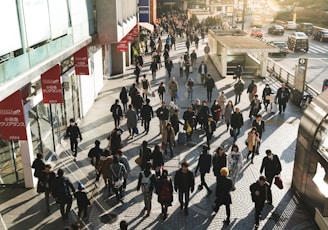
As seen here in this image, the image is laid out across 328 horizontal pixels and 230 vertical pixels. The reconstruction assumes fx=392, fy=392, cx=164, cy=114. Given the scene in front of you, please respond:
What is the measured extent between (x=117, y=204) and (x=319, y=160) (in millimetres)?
5771

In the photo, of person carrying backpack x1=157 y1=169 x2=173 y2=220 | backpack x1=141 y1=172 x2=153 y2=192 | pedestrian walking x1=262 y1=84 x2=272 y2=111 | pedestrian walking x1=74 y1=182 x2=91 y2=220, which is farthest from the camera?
pedestrian walking x1=262 y1=84 x2=272 y2=111

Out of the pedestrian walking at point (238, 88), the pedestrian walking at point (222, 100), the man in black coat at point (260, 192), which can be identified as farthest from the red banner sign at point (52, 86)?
the pedestrian walking at point (238, 88)

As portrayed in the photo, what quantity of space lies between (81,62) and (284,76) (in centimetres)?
1558

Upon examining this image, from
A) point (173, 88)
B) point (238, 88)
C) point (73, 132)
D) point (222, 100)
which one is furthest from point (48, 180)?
point (238, 88)

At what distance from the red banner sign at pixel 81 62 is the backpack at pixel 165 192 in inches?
315

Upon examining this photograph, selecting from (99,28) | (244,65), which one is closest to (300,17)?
(244,65)

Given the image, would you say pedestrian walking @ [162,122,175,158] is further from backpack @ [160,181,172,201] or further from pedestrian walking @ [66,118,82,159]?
backpack @ [160,181,172,201]

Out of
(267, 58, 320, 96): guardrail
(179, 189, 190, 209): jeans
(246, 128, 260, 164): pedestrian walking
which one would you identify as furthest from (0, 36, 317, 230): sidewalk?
(267, 58, 320, 96): guardrail

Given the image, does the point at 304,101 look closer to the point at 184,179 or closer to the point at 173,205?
the point at 173,205

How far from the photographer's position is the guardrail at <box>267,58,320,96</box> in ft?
75.9

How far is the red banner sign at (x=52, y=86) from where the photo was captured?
11.9m

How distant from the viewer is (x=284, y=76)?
2678 centimetres

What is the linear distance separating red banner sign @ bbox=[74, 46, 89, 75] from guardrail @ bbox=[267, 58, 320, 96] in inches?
515

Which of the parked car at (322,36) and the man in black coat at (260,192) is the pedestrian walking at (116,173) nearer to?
the man in black coat at (260,192)
